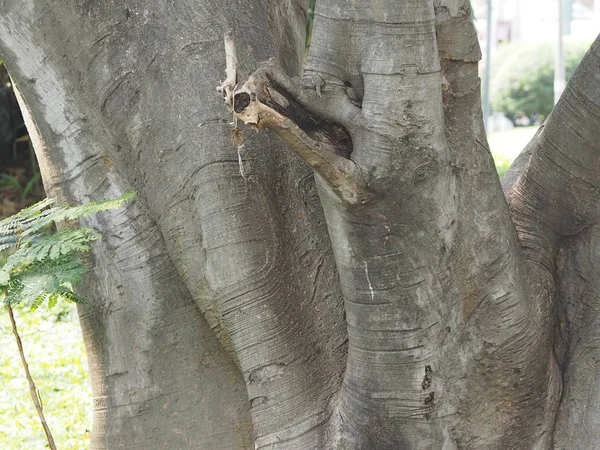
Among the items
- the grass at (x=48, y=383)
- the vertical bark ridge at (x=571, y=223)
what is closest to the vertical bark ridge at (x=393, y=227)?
the vertical bark ridge at (x=571, y=223)

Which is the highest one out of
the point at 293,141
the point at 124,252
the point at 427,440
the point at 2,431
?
the point at 293,141

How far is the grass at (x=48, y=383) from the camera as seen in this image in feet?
17.5

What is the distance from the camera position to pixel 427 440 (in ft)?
9.66

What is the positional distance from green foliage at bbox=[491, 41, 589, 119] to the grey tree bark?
24.4m

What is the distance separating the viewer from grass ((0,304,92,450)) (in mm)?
5348

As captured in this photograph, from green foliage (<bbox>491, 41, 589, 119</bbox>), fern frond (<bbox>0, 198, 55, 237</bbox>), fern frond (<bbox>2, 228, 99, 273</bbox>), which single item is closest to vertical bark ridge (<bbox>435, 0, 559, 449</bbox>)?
fern frond (<bbox>2, 228, 99, 273</bbox>)

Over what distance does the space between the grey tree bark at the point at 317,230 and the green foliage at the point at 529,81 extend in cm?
2435

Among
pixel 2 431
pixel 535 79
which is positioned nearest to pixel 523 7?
pixel 535 79

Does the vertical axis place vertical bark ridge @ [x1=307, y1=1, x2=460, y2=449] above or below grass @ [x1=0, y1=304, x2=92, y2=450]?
above

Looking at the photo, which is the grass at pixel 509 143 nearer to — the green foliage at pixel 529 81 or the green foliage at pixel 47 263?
the green foliage at pixel 529 81

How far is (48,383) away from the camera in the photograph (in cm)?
627

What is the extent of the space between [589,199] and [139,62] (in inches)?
64.4

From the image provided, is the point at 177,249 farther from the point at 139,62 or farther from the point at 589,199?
the point at 589,199

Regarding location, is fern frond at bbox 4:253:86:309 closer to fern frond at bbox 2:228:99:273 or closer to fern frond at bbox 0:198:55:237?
fern frond at bbox 2:228:99:273
